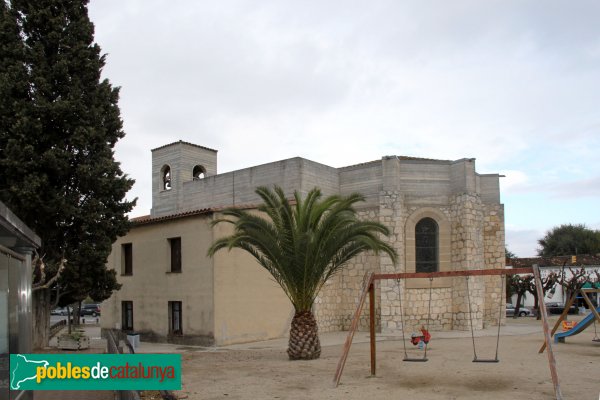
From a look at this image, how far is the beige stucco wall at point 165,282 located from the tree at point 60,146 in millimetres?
3020

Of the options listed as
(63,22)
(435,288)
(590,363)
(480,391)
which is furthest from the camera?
(435,288)

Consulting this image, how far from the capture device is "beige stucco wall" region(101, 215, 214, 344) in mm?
20547

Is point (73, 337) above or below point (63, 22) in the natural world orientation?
below

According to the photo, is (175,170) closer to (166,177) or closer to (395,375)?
(166,177)

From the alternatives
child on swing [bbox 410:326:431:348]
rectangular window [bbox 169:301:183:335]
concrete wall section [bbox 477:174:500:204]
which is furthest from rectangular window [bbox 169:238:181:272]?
concrete wall section [bbox 477:174:500:204]

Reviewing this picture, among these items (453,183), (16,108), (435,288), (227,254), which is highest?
(16,108)

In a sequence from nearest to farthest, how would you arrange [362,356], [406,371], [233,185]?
1. [406,371]
2. [362,356]
3. [233,185]

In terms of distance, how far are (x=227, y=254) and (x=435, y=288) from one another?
974cm

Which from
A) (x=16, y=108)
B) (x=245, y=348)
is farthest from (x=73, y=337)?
(x=16, y=108)

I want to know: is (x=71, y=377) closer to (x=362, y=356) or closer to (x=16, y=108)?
(x=362, y=356)

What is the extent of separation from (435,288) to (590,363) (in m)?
9.77

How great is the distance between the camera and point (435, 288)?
2447cm

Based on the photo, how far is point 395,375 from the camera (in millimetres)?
13219

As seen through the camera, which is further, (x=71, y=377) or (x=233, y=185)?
(x=233, y=185)
